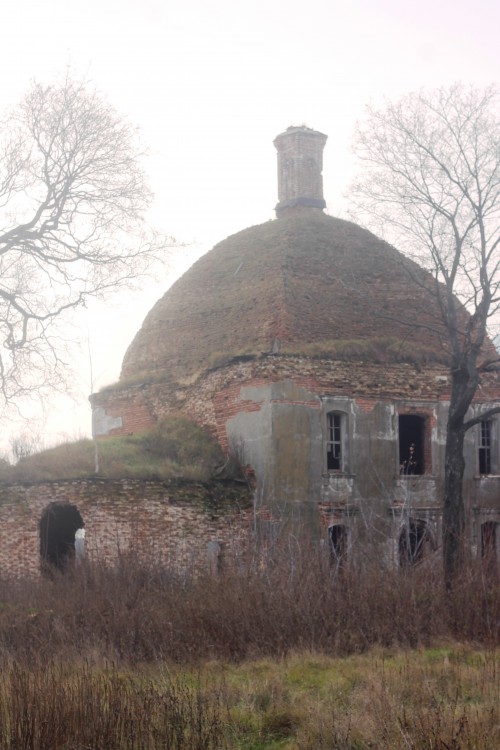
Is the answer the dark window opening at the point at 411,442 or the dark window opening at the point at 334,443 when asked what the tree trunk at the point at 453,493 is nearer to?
the dark window opening at the point at 411,442

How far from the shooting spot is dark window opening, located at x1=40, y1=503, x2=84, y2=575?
2205 centimetres

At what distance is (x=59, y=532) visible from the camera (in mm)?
23609

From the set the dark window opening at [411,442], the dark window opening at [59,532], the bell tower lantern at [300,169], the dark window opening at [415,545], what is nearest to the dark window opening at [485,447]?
the dark window opening at [411,442]

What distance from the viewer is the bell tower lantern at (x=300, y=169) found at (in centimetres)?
2938

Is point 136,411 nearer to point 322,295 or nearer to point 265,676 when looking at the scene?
point 322,295

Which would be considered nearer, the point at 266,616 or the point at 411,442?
the point at 266,616

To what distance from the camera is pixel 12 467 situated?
822 inches

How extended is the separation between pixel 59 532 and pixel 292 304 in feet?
25.2

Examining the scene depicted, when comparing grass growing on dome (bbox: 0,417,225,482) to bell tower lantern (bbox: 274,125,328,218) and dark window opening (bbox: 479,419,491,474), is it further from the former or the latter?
bell tower lantern (bbox: 274,125,328,218)

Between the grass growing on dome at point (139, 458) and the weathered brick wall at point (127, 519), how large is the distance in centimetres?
25

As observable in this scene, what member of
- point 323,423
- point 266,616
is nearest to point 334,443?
point 323,423

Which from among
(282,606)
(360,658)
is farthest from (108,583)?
(360,658)

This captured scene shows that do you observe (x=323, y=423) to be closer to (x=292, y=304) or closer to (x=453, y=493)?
(x=292, y=304)

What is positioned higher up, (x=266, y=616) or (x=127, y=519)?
(x=127, y=519)
